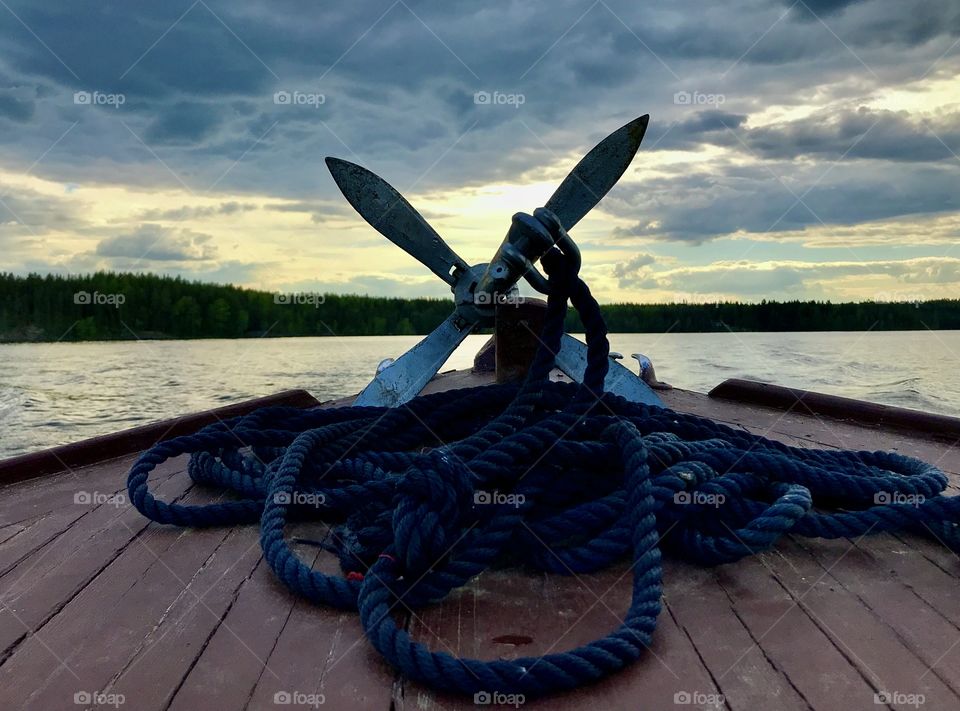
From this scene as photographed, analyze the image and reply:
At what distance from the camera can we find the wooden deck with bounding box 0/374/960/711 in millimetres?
1196

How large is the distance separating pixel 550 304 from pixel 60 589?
1.34 metres

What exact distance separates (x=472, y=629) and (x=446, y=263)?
2.48 m

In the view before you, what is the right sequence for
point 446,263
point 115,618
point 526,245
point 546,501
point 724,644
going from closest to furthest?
point 724,644, point 115,618, point 546,501, point 526,245, point 446,263

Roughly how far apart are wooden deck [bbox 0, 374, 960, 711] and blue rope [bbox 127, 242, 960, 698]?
0.05m

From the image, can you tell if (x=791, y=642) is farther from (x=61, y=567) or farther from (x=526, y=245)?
(x=61, y=567)

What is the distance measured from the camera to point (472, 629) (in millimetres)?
1382

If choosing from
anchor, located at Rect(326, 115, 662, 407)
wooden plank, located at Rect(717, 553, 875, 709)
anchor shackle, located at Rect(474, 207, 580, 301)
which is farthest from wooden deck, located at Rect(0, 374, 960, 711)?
anchor, located at Rect(326, 115, 662, 407)

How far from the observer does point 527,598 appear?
1.50m

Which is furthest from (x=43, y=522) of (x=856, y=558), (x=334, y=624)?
(x=856, y=558)

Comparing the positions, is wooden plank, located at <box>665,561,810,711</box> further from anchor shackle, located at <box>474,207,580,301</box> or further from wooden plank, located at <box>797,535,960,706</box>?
anchor shackle, located at <box>474,207,580,301</box>

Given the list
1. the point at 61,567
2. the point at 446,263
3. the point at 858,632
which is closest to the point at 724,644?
the point at 858,632

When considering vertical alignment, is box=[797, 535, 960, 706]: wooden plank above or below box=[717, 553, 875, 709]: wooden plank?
above

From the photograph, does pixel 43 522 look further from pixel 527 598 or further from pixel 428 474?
pixel 527 598

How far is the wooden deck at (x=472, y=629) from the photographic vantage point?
1196 mm
